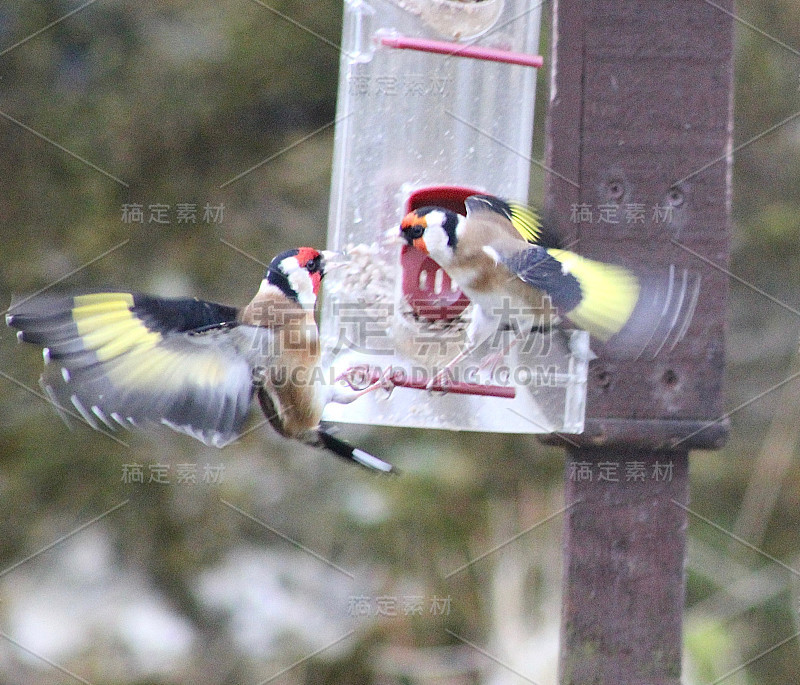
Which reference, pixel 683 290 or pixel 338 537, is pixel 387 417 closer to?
pixel 683 290

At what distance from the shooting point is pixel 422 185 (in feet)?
8.77

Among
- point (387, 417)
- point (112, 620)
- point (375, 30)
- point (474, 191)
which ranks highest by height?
point (375, 30)

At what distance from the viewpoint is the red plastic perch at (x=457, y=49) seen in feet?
8.45

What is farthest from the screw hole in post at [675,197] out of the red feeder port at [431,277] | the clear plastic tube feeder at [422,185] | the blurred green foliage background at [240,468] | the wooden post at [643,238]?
the blurred green foliage background at [240,468]

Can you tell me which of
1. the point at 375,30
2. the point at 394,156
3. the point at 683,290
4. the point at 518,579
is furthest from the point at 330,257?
the point at 518,579

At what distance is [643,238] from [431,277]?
0.63 metres

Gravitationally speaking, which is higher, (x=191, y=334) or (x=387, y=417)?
(x=191, y=334)

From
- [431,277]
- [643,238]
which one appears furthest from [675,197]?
[431,277]

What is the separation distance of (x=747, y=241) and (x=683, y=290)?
83.1 inches

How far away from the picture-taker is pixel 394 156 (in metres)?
2.67

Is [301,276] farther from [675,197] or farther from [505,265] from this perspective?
[675,197]

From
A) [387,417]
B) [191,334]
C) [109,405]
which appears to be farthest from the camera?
[387,417]

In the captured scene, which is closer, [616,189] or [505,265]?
[616,189]

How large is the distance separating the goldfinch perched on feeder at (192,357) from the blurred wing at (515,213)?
0.36 m
